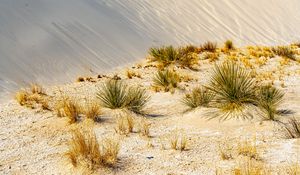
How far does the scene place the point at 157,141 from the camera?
7.26m

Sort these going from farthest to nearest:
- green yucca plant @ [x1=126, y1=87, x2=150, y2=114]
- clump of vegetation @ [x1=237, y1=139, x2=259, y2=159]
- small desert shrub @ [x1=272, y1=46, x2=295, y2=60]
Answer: small desert shrub @ [x1=272, y1=46, x2=295, y2=60] → green yucca plant @ [x1=126, y1=87, x2=150, y2=114] → clump of vegetation @ [x1=237, y1=139, x2=259, y2=159]

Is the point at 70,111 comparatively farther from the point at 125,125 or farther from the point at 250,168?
the point at 250,168

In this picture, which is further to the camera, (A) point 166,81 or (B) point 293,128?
(A) point 166,81

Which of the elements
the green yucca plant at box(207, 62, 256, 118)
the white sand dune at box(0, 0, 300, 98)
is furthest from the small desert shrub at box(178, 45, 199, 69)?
the green yucca plant at box(207, 62, 256, 118)

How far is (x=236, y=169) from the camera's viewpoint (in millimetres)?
5859

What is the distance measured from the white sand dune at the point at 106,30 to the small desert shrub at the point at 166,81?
1.80 meters

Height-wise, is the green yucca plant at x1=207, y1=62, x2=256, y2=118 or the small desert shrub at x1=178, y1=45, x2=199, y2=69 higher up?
the small desert shrub at x1=178, y1=45, x2=199, y2=69

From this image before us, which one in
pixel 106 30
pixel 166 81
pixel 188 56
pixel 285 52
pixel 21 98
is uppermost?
pixel 106 30

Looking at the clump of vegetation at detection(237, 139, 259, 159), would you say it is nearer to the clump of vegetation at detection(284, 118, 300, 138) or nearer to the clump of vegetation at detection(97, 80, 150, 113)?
the clump of vegetation at detection(284, 118, 300, 138)

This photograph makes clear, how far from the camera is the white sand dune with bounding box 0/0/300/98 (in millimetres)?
11336

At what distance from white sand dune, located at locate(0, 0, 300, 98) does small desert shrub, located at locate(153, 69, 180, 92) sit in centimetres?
180

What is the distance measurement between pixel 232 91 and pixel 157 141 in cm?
200

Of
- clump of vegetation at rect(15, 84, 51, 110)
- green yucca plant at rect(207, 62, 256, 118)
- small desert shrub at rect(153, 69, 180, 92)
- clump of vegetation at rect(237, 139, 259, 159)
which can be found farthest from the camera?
small desert shrub at rect(153, 69, 180, 92)

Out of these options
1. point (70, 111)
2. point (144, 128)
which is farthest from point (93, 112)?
point (144, 128)
